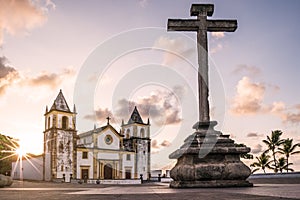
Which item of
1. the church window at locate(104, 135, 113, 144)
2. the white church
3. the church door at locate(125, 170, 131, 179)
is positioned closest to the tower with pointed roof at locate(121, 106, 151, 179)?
the white church

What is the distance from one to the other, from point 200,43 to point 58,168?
3484cm

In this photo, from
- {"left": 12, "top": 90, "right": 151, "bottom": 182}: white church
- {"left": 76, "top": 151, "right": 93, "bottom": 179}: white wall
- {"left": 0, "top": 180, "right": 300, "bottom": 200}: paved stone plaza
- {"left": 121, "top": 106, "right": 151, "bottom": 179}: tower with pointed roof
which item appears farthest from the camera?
{"left": 121, "top": 106, "right": 151, "bottom": 179}: tower with pointed roof

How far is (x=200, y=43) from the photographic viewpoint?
7.54m

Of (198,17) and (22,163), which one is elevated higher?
(198,17)

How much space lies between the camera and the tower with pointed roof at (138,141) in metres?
48.8

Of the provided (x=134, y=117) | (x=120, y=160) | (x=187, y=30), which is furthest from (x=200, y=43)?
(x=134, y=117)

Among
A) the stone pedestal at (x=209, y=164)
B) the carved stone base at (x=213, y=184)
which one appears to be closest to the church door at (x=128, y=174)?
the stone pedestal at (x=209, y=164)

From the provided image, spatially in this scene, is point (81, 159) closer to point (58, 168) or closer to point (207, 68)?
point (58, 168)

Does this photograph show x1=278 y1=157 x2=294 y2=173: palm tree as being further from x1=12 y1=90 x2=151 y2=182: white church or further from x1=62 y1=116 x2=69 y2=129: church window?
x1=62 y1=116 x2=69 y2=129: church window

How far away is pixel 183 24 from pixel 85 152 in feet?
123

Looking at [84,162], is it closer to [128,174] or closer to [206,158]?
[128,174]

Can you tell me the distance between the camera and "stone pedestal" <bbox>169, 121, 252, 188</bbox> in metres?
6.37

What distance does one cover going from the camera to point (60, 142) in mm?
40406

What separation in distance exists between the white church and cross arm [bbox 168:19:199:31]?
106ft
